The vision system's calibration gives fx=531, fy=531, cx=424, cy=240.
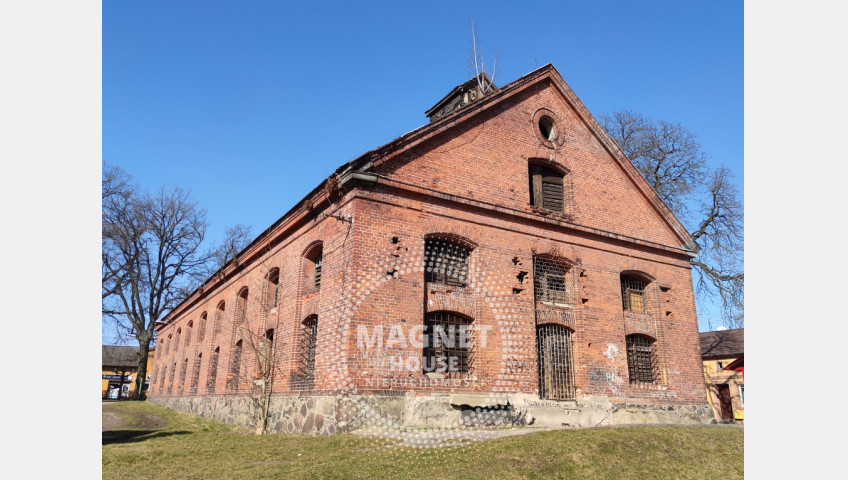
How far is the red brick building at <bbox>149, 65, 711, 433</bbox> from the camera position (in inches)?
421

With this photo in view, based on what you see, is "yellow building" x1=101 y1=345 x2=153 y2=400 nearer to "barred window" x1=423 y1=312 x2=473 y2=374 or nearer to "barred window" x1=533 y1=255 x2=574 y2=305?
"barred window" x1=423 y1=312 x2=473 y2=374

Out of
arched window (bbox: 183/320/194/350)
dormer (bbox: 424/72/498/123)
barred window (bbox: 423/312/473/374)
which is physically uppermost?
dormer (bbox: 424/72/498/123)

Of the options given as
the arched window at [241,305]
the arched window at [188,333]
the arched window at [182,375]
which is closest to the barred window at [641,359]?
the arched window at [241,305]

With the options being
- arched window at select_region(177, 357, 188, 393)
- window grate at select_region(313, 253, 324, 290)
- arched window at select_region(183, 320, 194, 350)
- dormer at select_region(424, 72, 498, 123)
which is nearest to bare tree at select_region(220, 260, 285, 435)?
window grate at select_region(313, 253, 324, 290)

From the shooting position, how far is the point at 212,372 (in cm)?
1983

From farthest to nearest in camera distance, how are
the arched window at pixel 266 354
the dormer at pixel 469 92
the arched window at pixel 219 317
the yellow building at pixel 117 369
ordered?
the yellow building at pixel 117 369, the arched window at pixel 219 317, the dormer at pixel 469 92, the arched window at pixel 266 354

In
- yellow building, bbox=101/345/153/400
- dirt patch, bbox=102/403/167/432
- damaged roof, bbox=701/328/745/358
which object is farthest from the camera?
yellow building, bbox=101/345/153/400

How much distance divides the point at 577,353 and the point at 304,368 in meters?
6.67

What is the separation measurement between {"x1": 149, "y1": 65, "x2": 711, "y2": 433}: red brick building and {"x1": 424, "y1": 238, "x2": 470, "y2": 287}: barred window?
5 centimetres

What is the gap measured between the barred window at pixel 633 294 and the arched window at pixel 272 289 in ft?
32.5

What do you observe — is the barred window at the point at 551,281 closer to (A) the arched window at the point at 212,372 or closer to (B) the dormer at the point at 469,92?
(B) the dormer at the point at 469,92

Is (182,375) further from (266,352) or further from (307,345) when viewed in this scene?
(307,345)

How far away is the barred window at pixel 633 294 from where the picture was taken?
1524 cm

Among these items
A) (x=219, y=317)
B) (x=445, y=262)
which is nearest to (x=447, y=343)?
(x=445, y=262)
